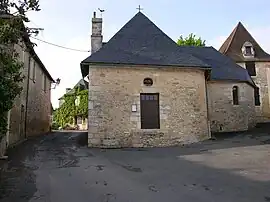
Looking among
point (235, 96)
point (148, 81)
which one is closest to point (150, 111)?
point (148, 81)

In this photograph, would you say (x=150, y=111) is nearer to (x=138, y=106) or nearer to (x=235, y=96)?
(x=138, y=106)

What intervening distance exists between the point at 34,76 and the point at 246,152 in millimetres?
13687

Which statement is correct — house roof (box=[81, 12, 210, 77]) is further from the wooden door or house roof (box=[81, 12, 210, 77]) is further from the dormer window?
the dormer window

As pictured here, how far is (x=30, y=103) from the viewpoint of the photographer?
59.3 ft

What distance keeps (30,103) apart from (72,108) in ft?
56.4

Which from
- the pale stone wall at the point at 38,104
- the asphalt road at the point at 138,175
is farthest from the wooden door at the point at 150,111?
the pale stone wall at the point at 38,104

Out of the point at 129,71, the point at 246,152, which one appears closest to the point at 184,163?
the point at 246,152

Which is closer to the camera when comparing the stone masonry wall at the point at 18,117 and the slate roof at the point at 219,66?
the stone masonry wall at the point at 18,117

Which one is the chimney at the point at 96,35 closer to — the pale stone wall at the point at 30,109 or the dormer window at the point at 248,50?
the pale stone wall at the point at 30,109

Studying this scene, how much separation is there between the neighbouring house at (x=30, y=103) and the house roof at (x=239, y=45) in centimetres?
1809

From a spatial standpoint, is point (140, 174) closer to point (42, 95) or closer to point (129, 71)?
point (129, 71)

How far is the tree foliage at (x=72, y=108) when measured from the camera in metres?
33.6

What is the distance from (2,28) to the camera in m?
6.30

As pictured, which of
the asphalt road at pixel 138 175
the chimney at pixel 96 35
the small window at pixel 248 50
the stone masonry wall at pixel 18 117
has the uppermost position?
the small window at pixel 248 50
